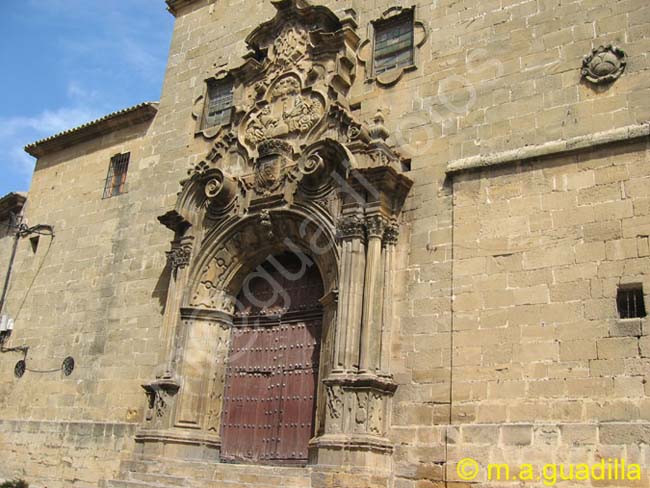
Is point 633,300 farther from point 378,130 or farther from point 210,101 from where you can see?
point 210,101

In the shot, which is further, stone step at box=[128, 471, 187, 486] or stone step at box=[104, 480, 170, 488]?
stone step at box=[104, 480, 170, 488]

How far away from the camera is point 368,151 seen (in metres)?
8.88

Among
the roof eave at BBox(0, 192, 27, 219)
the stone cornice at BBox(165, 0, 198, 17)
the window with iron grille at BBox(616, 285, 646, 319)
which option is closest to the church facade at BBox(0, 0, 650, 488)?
the window with iron grille at BBox(616, 285, 646, 319)

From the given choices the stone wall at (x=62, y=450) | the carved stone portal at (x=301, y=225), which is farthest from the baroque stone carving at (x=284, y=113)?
the stone wall at (x=62, y=450)

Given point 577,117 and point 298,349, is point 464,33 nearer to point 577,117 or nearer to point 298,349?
point 577,117

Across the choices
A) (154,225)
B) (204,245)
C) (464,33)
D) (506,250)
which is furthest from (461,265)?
(154,225)

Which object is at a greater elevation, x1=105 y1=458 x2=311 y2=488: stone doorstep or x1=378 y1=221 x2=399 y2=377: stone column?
x1=378 y1=221 x2=399 y2=377: stone column

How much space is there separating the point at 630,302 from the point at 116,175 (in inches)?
352

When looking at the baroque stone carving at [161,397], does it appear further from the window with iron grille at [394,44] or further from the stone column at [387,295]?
the window with iron grille at [394,44]

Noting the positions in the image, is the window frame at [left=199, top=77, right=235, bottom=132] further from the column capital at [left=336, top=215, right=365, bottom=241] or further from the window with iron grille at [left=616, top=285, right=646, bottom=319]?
the window with iron grille at [left=616, top=285, right=646, bottom=319]

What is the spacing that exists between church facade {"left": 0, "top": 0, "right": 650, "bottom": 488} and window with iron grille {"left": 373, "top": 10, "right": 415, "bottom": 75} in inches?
1.4

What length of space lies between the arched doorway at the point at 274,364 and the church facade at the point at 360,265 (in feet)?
0.10

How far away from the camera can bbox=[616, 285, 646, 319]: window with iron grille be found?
696cm

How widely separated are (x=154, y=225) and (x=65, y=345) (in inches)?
97.1
